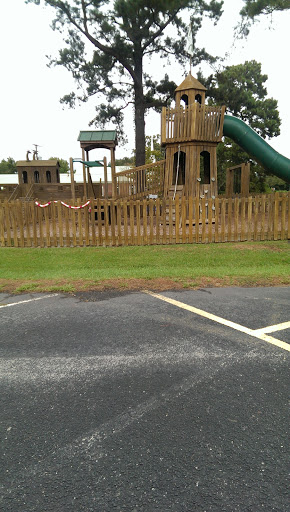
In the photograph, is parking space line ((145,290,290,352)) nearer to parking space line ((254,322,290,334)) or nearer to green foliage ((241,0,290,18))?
parking space line ((254,322,290,334))

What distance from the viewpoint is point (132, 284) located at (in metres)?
6.52

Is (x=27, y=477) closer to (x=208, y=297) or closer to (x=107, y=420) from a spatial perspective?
(x=107, y=420)

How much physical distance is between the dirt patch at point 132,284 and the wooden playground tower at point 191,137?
8.23 metres

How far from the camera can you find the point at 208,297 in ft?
18.4

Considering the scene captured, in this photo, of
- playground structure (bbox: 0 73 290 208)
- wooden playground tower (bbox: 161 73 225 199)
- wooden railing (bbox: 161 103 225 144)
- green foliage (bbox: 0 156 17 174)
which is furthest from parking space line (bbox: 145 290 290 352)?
green foliage (bbox: 0 156 17 174)

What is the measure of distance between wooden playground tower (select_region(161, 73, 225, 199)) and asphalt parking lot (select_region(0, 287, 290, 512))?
11.0 m

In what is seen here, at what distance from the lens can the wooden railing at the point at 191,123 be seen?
46.6ft

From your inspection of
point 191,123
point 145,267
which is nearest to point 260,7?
point 191,123

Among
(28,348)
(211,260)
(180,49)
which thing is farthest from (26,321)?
(180,49)

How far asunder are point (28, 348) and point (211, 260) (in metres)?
6.00

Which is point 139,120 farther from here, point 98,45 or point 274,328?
point 274,328

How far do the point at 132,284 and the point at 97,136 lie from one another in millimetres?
14305

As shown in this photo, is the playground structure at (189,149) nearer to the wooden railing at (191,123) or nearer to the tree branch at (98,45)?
the wooden railing at (191,123)

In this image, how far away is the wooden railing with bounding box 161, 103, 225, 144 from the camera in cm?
1421
